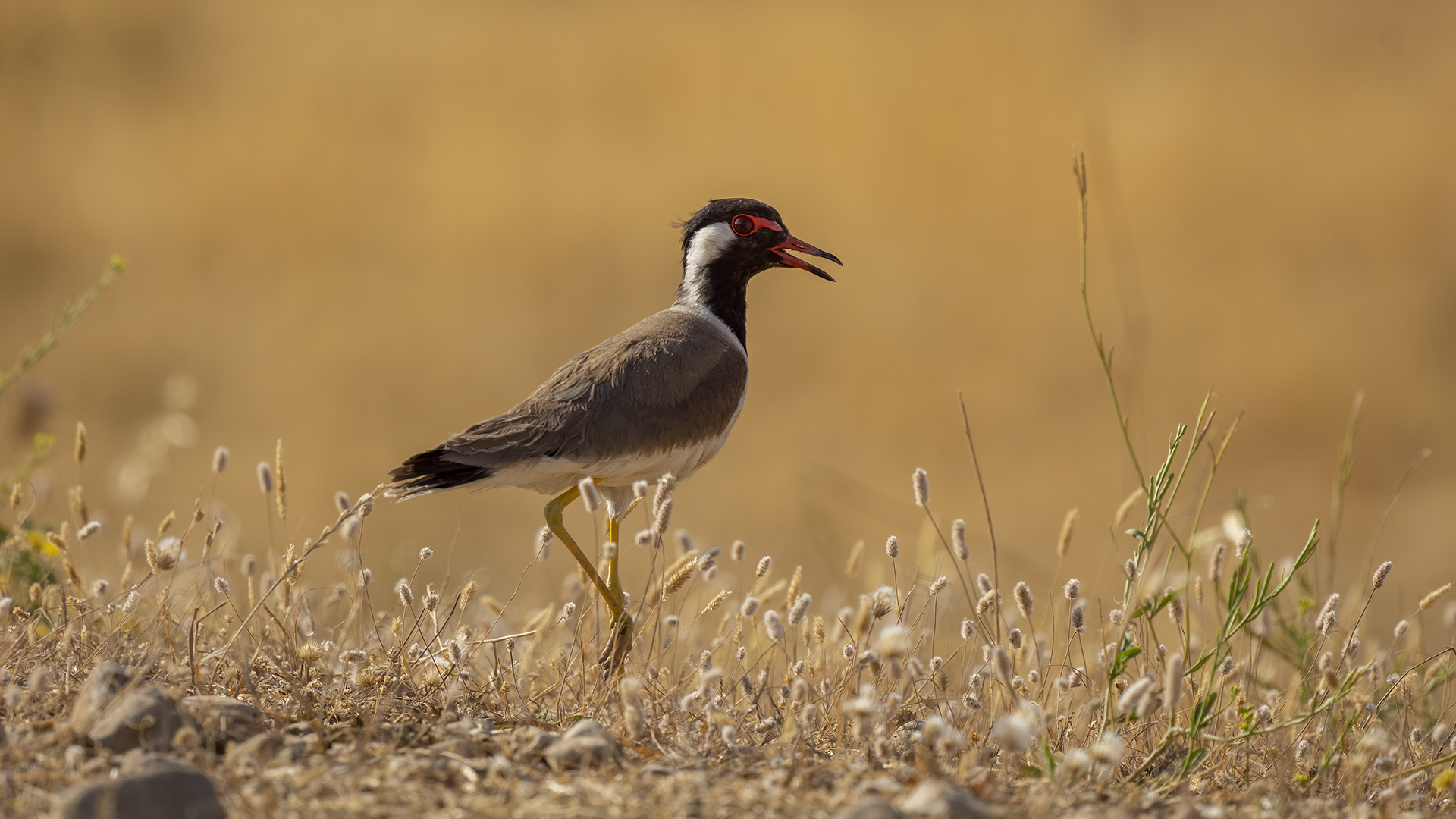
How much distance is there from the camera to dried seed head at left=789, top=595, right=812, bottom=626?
3.21 meters

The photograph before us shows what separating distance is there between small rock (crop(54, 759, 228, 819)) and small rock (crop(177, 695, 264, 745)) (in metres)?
0.50

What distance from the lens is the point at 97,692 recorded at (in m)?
2.80

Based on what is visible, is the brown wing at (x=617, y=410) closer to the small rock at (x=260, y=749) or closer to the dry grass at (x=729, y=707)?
the dry grass at (x=729, y=707)

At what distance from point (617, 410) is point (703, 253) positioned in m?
1.09

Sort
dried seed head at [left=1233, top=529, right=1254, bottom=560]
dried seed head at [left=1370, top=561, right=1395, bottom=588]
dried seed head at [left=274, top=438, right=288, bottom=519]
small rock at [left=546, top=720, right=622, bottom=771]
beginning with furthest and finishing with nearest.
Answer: dried seed head at [left=274, top=438, right=288, bottom=519]
dried seed head at [left=1233, top=529, right=1254, bottom=560]
dried seed head at [left=1370, top=561, right=1395, bottom=588]
small rock at [left=546, top=720, right=622, bottom=771]

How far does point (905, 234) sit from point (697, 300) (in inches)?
321

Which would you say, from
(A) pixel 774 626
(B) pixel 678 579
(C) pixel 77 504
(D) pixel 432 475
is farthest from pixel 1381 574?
(C) pixel 77 504

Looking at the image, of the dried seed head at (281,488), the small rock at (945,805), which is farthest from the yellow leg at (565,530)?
the small rock at (945,805)

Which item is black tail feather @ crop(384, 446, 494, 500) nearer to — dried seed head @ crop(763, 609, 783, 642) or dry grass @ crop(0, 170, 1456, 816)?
dry grass @ crop(0, 170, 1456, 816)

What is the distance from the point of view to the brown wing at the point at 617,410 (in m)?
4.26

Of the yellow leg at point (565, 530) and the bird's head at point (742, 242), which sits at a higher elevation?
the bird's head at point (742, 242)

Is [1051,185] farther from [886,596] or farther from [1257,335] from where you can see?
[886,596]

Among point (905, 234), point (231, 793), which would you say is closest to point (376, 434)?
point (905, 234)

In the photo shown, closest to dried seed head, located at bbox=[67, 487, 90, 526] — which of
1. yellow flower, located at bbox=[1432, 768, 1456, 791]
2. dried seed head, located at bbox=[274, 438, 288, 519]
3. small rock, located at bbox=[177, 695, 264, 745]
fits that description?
dried seed head, located at bbox=[274, 438, 288, 519]
